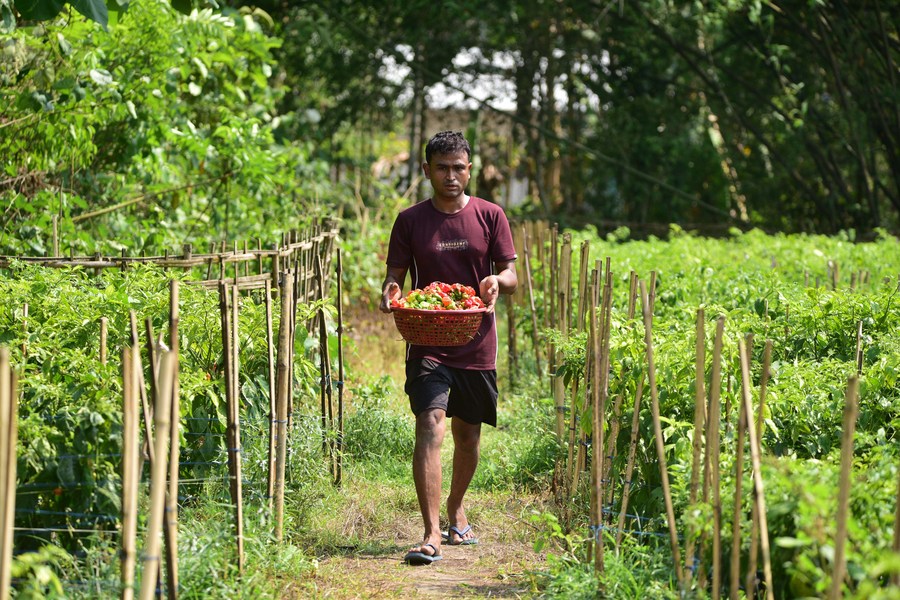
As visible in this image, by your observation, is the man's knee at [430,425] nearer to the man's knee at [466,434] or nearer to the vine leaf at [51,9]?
the man's knee at [466,434]

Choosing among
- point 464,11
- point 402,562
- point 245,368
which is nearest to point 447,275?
point 245,368

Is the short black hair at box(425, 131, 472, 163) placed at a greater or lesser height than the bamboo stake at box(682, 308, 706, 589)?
greater

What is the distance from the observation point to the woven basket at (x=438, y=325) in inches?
167

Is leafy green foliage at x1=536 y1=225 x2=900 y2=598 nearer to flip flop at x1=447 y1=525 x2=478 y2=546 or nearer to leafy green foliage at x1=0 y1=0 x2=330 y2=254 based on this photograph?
flip flop at x1=447 y1=525 x2=478 y2=546

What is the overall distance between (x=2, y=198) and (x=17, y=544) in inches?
155

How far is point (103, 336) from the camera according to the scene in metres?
3.69

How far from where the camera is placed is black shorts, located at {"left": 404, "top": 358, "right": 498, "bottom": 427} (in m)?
4.51

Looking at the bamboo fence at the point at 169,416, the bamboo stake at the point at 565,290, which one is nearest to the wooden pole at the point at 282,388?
the bamboo fence at the point at 169,416

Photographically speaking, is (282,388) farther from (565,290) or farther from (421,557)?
(565,290)

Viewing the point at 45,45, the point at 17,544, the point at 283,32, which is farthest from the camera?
the point at 283,32

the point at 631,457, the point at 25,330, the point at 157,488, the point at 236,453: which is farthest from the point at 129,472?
the point at 631,457

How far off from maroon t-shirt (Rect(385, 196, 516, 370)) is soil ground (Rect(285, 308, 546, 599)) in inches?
32.2

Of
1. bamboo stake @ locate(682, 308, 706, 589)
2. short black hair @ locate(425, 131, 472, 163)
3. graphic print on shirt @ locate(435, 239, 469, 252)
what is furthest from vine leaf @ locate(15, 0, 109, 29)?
bamboo stake @ locate(682, 308, 706, 589)

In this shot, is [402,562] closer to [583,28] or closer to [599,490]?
[599,490]
